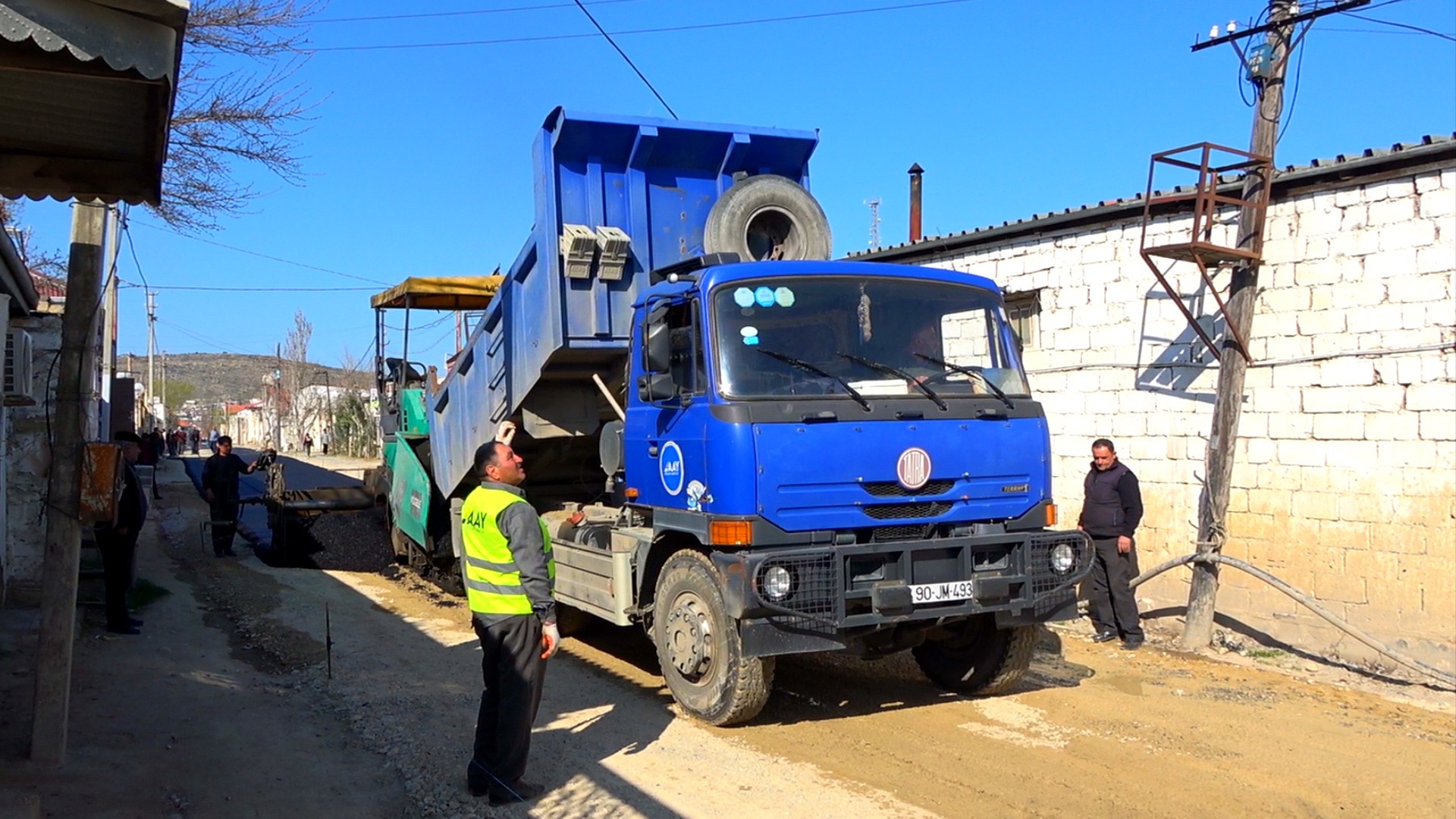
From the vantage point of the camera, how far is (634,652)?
8148 millimetres

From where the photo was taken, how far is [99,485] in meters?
5.12

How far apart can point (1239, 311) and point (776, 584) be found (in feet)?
16.0

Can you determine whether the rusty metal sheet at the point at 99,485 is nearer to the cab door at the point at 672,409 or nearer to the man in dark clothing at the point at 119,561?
the cab door at the point at 672,409

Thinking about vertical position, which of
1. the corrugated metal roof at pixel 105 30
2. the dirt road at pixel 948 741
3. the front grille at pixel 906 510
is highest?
the corrugated metal roof at pixel 105 30

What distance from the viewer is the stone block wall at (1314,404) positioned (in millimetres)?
7285

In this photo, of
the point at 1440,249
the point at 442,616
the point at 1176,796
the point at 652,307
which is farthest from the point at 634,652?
the point at 1440,249

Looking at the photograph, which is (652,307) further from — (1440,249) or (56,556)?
(1440,249)

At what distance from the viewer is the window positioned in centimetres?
1025

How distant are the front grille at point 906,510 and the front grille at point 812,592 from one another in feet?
1.31

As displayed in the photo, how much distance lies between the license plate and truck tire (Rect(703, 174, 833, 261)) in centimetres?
280

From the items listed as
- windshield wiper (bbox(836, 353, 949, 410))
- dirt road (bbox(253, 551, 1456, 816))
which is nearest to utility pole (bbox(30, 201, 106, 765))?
dirt road (bbox(253, 551, 1456, 816))

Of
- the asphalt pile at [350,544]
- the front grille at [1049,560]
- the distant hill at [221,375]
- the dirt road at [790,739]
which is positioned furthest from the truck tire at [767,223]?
the distant hill at [221,375]

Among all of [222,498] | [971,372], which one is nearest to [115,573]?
[222,498]

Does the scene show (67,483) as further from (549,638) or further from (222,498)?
(222,498)
